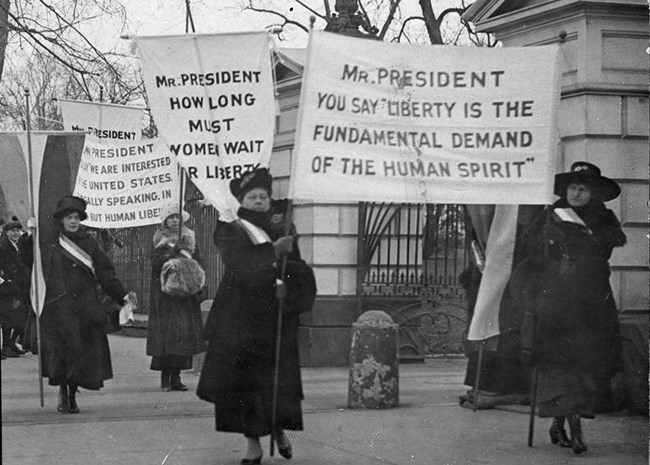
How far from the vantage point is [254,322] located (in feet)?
25.3

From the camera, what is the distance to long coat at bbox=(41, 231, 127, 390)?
1000cm

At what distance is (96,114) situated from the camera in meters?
15.5

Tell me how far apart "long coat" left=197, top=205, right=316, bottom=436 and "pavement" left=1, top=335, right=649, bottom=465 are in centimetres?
39

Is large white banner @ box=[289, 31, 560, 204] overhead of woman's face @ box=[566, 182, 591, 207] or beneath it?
overhead

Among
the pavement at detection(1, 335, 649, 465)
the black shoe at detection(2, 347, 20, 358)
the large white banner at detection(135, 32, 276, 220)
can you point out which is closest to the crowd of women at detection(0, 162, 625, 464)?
the pavement at detection(1, 335, 649, 465)

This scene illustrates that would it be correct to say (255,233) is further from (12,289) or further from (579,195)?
(12,289)

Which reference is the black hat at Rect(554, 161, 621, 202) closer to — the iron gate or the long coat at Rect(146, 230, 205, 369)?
the long coat at Rect(146, 230, 205, 369)

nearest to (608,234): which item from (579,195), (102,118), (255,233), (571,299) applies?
(579,195)

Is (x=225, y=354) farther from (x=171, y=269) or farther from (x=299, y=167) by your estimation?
(x=171, y=269)

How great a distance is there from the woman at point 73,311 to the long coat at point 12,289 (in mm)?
5829

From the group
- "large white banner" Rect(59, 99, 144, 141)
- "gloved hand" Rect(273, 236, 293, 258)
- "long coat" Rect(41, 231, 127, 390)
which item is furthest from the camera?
"large white banner" Rect(59, 99, 144, 141)

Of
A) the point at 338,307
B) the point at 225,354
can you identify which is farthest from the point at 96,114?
the point at 225,354

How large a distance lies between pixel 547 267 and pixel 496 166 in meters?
1.13

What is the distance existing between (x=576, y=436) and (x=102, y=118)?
9.10 meters
